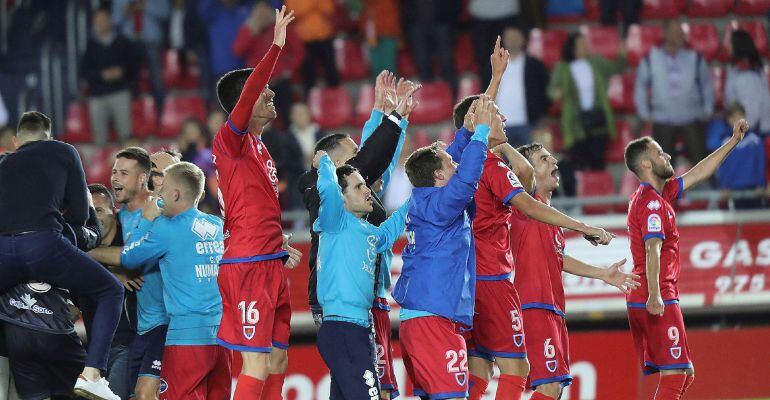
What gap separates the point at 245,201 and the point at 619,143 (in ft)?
28.4

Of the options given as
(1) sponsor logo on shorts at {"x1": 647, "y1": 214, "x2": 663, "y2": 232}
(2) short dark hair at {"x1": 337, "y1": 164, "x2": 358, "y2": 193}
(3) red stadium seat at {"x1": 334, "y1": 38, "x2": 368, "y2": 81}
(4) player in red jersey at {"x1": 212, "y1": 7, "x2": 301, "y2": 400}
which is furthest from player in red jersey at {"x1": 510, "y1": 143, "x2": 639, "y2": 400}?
(3) red stadium seat at {"x1": 334, "y1": 38, "x2": 368, "y2": 81}

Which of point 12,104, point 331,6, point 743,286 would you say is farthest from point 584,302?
point 12,104

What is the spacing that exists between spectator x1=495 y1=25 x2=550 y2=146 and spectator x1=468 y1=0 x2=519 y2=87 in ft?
3.07

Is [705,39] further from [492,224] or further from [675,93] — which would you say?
[492,224]

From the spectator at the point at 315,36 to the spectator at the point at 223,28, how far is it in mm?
687

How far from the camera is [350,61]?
16.3 m

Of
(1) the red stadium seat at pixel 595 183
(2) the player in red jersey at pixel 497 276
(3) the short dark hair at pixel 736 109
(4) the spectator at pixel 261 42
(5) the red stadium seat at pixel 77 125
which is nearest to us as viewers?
(2) the player in red jersey at pixel 497 276

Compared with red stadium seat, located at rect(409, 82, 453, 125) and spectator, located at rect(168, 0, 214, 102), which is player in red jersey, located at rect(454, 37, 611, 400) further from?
spectator, located at rect(168, 0, 214, 102)

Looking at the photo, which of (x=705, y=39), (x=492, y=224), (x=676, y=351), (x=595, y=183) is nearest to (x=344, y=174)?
(x=492, y=224)

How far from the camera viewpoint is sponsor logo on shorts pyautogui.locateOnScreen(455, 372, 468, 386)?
7273 mm

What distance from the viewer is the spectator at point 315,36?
15367 mm

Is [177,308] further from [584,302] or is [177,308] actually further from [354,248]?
[584,302]

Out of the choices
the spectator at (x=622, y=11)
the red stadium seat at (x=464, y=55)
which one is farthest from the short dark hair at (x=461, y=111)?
the spectator at (x=622, y=11)

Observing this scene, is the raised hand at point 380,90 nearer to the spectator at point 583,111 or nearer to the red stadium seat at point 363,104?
the spectator at point 583,111
